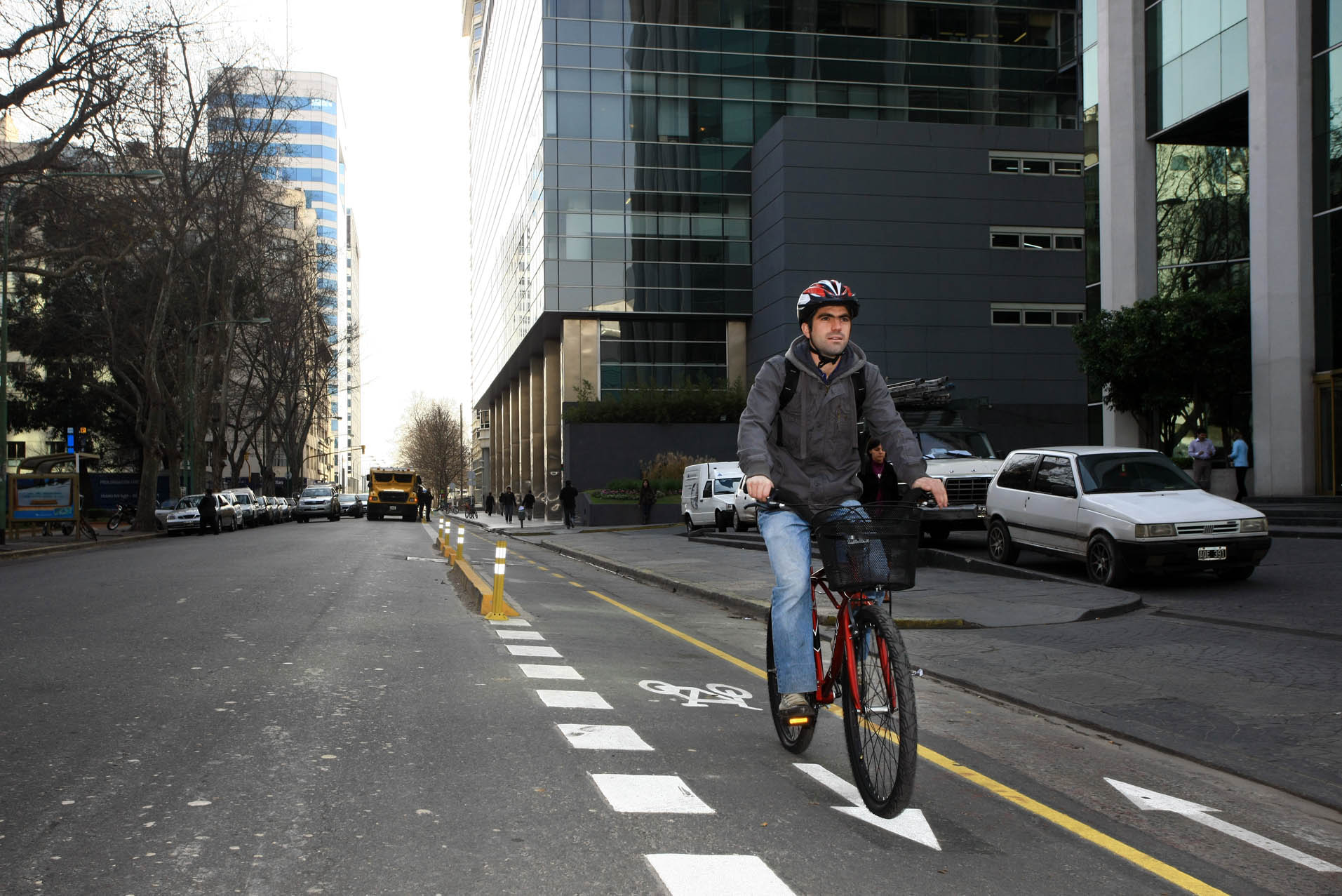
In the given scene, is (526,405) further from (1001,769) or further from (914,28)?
(1001,769)

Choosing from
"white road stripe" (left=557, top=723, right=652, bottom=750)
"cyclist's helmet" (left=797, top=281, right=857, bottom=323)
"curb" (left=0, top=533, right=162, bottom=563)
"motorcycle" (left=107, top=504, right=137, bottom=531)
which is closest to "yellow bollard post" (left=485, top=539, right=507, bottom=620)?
"white road stripe" (left=557, top=723, right=652, bottom=750)

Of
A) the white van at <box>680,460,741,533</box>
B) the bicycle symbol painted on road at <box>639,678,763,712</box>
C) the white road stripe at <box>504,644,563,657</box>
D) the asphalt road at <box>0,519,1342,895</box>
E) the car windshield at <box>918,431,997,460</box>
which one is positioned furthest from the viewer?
the white van at <box>680,460,741,533</box>

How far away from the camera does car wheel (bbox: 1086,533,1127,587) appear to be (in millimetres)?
13227

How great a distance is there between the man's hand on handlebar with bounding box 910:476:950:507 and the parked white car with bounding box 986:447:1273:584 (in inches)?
357

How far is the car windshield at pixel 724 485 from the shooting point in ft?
107

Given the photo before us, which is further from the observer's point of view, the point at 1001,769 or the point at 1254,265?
the point at 1254,265

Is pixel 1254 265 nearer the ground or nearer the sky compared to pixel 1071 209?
nearer the ground

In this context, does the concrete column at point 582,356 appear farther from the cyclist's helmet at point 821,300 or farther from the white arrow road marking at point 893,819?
the white arrow road marking at point 893,819

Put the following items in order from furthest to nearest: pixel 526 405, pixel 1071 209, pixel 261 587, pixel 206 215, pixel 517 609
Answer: pixel 526 405
pixel 1071 209
pixel 206 215
pixel 261 587
pixel 517 609

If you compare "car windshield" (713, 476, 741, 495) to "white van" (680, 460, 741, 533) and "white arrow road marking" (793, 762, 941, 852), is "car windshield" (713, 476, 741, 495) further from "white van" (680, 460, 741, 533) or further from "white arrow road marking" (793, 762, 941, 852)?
"white arrow road marking" (793, 762, 941, 852)

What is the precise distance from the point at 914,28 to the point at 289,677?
49131 millimetres

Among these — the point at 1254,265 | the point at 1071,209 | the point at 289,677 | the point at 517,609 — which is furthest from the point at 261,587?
the point at 1071,209

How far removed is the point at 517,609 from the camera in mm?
12266

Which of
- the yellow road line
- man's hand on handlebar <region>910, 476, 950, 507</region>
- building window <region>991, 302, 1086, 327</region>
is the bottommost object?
the yellow road line
